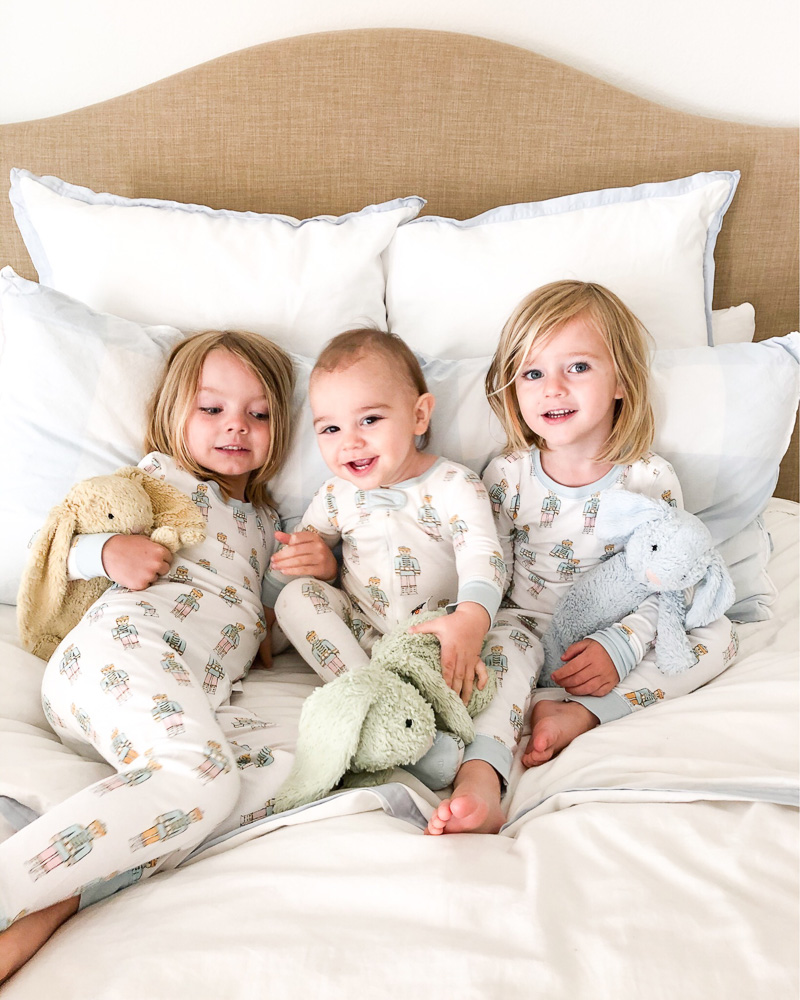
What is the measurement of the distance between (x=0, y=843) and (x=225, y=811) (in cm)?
23

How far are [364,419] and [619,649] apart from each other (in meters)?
0.53

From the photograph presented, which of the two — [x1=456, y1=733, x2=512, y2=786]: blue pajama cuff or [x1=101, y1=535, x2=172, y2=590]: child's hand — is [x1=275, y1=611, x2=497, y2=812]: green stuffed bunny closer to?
[x1=456, y1=733, x2=512, y2=786]: blue pajama cuff

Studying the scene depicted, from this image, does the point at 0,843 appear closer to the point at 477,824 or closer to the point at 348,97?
the point at 477,824

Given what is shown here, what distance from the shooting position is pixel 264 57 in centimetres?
165

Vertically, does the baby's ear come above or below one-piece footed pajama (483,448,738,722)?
above

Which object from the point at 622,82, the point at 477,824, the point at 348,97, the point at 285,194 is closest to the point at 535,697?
the point at 477,824

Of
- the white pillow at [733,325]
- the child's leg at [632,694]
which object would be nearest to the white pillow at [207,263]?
the white pillow at [733,325]

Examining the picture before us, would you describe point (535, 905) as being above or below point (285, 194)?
below

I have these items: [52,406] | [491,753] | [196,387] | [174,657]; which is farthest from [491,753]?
[52,406]

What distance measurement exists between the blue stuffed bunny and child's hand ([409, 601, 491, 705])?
210 millimetres

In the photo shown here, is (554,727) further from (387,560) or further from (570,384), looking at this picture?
(570,384)

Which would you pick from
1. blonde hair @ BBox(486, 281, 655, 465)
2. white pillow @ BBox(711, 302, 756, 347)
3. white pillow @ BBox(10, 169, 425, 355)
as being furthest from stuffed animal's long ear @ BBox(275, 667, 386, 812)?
white pillow @ BBox(711, 302, 756, 347)

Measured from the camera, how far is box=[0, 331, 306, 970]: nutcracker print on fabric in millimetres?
833

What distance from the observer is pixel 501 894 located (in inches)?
29.9
